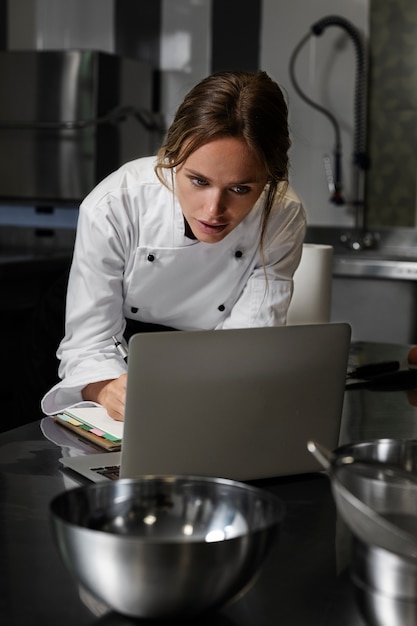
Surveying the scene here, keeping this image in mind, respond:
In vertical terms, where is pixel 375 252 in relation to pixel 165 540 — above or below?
below

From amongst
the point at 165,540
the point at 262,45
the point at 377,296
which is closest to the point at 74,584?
the point at 165,540

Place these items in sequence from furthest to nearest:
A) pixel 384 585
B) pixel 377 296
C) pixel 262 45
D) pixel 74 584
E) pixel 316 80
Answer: pixel 262 45 → pixel 316 80 → pixel 377 296 → pixel 74 584 → pixel 384 585

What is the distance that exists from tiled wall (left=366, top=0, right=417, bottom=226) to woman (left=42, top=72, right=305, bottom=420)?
2204 millimetres

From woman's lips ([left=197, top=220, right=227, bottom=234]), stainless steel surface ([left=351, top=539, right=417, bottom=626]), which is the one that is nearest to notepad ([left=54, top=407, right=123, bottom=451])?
woman's lips ([left=197, top=220, right=227, bottom=234])

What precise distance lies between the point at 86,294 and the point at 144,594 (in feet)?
3.33

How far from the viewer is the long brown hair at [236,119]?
1563 millimetres

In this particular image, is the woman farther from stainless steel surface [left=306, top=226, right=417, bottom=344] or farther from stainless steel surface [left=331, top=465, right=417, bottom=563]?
stainless steel surface [left=306, top=226, right=417, bottom=344]

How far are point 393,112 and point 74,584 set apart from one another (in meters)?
3.47

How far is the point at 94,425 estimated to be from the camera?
145 cm

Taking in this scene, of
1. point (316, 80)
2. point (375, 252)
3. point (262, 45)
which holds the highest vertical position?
point (262, 45)

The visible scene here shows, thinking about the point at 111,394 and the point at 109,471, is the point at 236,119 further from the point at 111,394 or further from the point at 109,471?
the point at 109,471

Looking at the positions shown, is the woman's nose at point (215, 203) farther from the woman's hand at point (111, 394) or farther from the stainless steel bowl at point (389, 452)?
the stainless steel bowl at point (389, 452)

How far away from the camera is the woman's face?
1546 mm

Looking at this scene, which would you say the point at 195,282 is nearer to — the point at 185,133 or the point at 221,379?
the point at 185,133
